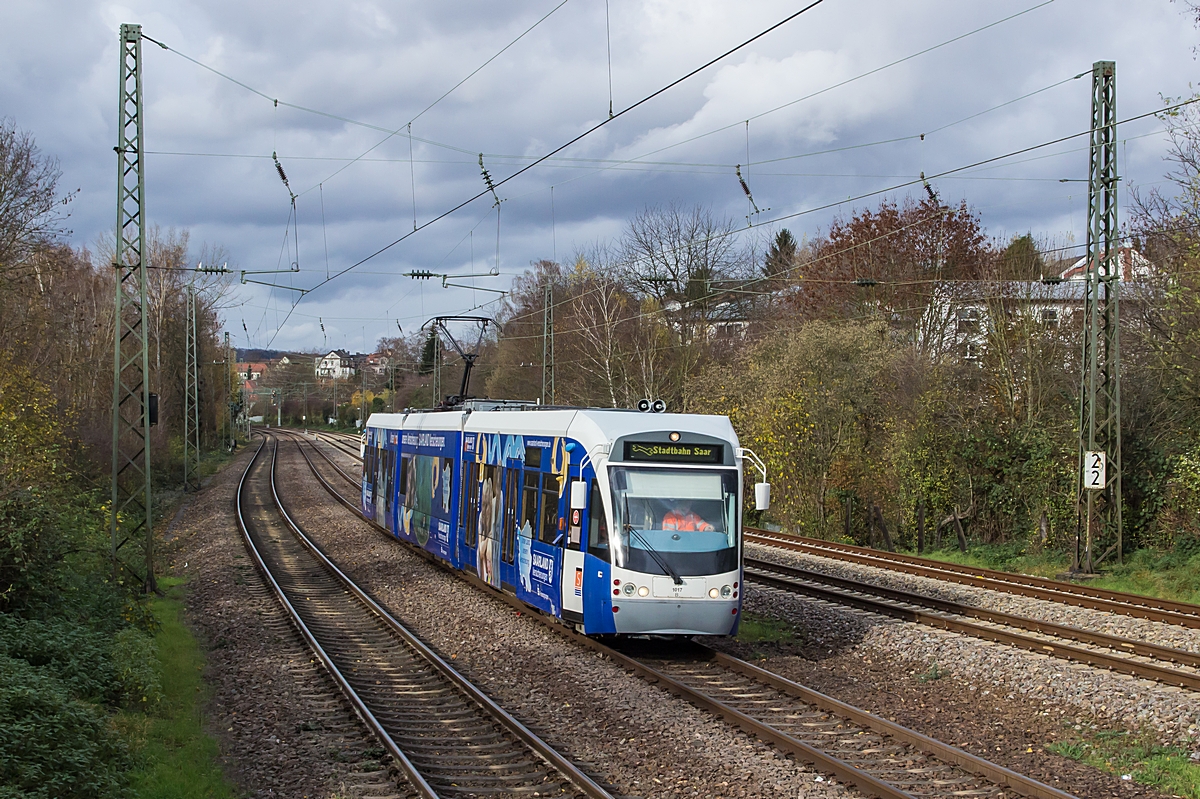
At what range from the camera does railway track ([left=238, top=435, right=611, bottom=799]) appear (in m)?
8.04

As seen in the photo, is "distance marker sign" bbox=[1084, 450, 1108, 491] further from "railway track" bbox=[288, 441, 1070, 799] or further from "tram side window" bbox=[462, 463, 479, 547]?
"tram side window" bbox=[462, 463, 479, 547]

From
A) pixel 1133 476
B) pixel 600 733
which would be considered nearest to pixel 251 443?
pixel 1133 476

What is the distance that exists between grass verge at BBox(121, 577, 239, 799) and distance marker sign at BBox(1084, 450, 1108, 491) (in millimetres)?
15771

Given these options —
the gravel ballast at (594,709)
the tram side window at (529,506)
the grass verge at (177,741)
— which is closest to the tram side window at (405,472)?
the gravel ballast at (594,709)

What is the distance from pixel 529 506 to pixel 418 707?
4.36 metres

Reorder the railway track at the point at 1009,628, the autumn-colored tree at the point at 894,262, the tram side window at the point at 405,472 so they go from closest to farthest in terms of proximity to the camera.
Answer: the railway track at the point at 1009,628 → the tram side window at the point at 405,472 → the autumn-colored tree at the point at 894,262

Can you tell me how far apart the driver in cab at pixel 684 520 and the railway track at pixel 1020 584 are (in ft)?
23.9

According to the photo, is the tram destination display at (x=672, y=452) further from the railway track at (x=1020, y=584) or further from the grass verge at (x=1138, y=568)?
the grass verge at (x=1138, y=568)

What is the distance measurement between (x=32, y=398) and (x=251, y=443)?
62996mm

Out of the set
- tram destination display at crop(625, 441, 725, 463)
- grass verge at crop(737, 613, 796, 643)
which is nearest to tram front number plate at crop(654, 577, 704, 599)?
tram destination display at crop(625, 441, 725, 463)

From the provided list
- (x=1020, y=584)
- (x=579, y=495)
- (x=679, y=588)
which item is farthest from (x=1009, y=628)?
(x=579, y=495)

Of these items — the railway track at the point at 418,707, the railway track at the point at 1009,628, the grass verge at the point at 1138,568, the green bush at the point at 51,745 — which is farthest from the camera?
the grass verge at the point at 1138,568

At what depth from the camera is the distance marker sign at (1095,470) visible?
19.0 meters

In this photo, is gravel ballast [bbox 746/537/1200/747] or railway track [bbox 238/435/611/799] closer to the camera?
railway track [bbox 238/435/611/799]
